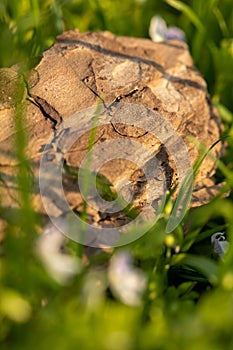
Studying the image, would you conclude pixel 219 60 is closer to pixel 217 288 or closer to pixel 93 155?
pixel 93 155

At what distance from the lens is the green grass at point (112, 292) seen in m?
1.12

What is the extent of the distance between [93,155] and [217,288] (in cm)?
49

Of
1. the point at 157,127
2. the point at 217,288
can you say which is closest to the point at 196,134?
the point at 157,127

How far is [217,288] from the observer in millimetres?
1380

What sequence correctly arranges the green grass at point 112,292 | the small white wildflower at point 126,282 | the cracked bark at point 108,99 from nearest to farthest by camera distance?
the green grass at point 112,292
the small white wildflower at point 126,282
the cracked bark at point 108,99

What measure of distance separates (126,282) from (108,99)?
64 centimetres

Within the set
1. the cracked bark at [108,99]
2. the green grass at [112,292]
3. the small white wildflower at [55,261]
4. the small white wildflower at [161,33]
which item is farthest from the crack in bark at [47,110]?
the small white wildflower at [161,33]

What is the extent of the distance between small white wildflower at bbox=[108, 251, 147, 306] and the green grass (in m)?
0.02

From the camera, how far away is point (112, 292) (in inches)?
56.6

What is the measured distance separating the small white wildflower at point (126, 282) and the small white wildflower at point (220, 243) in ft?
1.11

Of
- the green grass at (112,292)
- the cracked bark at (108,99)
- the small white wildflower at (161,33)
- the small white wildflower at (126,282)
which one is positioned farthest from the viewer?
the small white wildflower at (161,33)

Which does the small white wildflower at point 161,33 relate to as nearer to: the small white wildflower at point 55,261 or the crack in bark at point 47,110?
the crack in bark at point 47,110

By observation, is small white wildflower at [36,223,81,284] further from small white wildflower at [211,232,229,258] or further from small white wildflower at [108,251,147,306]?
small white wildflower at [211,232,229,258]

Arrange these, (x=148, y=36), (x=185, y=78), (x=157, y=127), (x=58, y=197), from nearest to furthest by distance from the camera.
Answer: (x=58, y=197) → (x=157, y=127) → (x=185, y=78) → (x=148, y=36)
